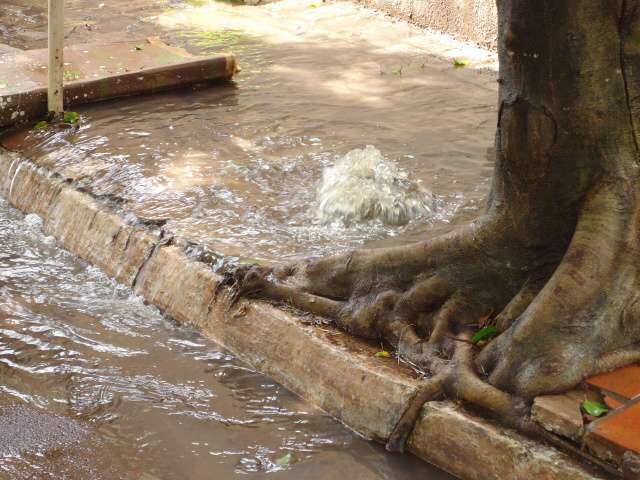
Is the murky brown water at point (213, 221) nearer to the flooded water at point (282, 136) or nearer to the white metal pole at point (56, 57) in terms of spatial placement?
the flooded water at point (282, 136)

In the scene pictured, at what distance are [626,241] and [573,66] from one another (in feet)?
2.57

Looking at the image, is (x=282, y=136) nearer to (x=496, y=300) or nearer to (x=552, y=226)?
(x=496, y=300)

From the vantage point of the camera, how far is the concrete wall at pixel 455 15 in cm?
1091

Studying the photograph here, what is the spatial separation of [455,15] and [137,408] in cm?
797

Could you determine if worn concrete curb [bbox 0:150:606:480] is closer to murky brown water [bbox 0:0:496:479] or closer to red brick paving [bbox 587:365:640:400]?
murky brown water [bbox 0:0:496:479]

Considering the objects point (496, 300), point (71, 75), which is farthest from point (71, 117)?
point (496, 300)

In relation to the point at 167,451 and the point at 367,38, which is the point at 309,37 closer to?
the point at 367,38

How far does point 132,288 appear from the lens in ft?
19.7

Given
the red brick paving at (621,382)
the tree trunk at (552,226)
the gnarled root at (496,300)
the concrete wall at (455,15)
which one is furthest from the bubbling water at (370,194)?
the concrete wall at (455,15)

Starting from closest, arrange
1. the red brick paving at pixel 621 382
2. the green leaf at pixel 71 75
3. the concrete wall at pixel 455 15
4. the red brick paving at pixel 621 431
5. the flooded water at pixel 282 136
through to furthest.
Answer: the red brick paving at pixel 621 431 < the red brick paving at pixel 621 382 < the flooded water at pixel 282 136 < the green leaf at pixel 71 75 < the concrete wall at pixel 455 15

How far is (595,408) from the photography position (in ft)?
12.7

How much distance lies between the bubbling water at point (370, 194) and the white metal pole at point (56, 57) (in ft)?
8.28

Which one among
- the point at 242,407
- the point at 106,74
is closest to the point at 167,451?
the point at 242,407

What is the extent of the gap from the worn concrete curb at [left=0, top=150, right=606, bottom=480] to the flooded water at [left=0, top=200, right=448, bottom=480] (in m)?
0.09
